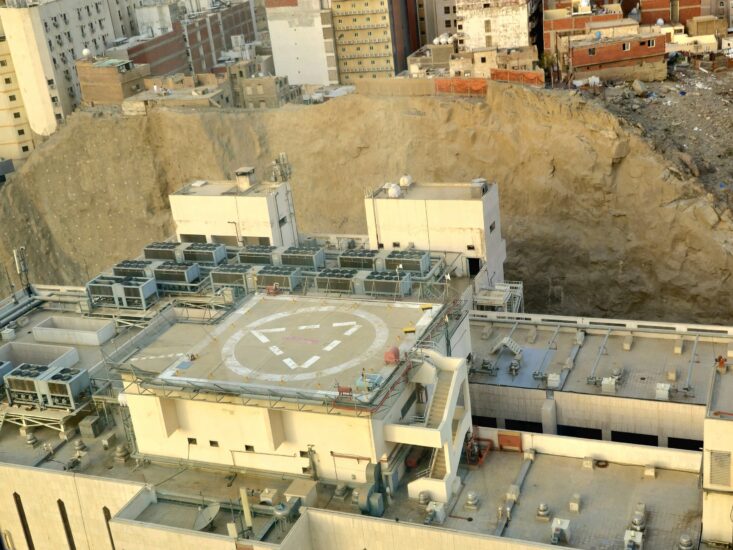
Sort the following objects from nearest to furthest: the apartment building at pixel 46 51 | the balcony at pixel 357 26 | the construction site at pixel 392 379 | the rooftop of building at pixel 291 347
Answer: the construction site at pixel 392 379 → the rooftop of building at pixel 291 347 → the balcony at pixel 357 26 → the apartment building at pixel 46 51

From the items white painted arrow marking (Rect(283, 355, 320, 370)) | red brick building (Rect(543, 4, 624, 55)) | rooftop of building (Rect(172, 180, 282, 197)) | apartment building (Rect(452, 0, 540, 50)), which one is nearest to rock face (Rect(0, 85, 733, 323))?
apartment building (Rect(452, 0, 540, 50))

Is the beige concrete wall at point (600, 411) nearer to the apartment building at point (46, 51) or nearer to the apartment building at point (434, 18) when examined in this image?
the apartment building at point (434, 18)

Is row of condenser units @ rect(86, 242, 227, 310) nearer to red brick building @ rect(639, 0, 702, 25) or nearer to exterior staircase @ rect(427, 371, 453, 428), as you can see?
exterior staircase @ rect(427, 371, 453, 428)

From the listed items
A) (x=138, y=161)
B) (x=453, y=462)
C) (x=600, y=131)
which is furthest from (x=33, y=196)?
(x=453, y=462)

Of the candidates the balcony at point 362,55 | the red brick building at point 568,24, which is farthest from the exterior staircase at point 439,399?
the balcony at point 362,55

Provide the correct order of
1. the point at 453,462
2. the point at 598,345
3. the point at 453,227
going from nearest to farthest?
the point at 453,462 < the point at 598,345 < the point at 453,227

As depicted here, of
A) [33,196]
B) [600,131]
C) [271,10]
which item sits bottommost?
[33,196]

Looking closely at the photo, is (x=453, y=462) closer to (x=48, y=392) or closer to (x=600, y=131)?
(x=48, y=392)
